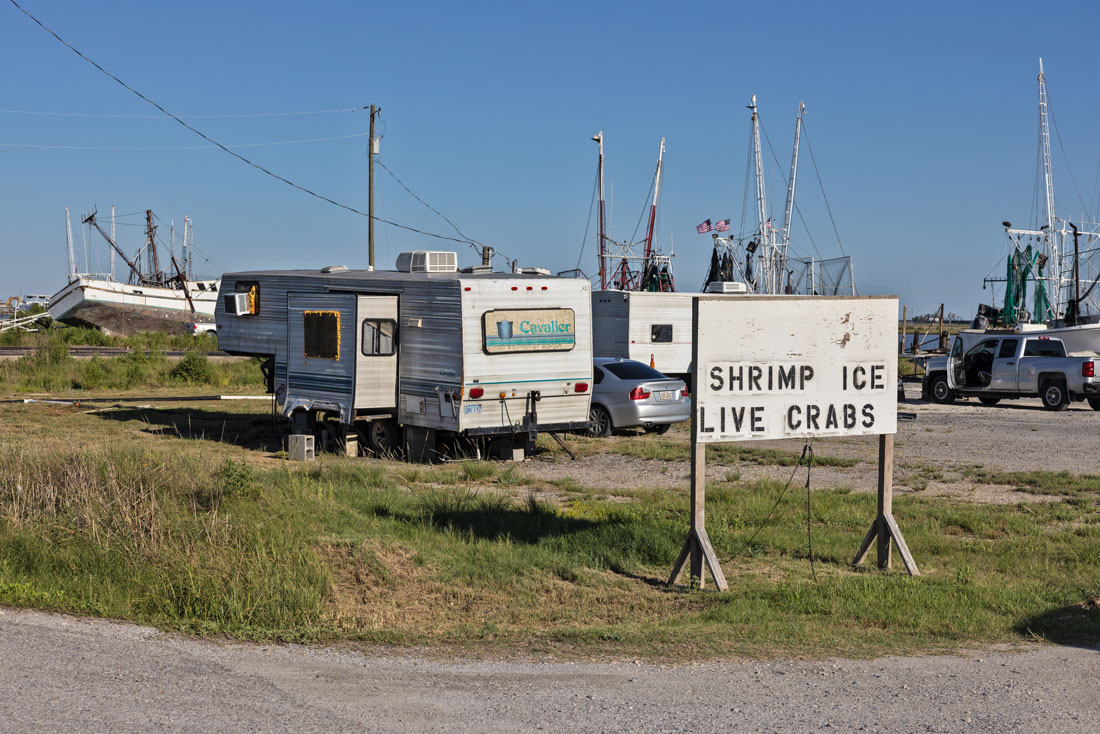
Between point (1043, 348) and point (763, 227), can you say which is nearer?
point (1043, 348)

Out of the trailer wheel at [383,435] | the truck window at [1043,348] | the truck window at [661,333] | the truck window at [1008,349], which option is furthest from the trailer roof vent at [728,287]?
the trailer wheel at [383,435]

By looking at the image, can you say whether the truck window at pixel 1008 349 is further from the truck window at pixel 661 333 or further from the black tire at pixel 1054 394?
the truck window at pixel 661 333

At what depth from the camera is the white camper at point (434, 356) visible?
14.6m

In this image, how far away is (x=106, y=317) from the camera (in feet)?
238

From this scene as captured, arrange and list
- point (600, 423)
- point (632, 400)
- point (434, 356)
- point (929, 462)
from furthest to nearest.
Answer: point (600, 423) < point (632, 400) < point (929, 462) < point (434, 356)

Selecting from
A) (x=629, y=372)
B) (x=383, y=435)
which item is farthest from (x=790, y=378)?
(x=629, y=372)

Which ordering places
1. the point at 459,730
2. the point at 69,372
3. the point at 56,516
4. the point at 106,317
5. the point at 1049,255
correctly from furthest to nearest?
the point at 106,317, the point at 1049,255, the point at 69,372, the point at 56,516, the point at 459,730

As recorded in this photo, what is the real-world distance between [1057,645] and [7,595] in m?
6.58

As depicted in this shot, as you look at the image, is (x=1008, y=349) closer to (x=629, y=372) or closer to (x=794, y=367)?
(x=629, y=372)

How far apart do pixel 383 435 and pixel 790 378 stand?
8.87 meters

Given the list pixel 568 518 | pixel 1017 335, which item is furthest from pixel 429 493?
pixel 1017 335

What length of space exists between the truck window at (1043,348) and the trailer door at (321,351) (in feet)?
54.9

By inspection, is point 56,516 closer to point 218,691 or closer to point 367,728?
point 218,691

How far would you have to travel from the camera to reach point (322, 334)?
15797 millimetres
